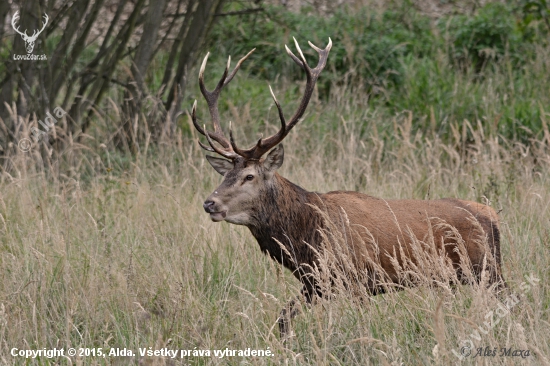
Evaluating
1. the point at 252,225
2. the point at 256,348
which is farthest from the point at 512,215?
the point at 256,348

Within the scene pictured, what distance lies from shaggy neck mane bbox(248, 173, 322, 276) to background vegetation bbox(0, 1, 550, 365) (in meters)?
0.21

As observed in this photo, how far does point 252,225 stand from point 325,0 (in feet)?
29.7

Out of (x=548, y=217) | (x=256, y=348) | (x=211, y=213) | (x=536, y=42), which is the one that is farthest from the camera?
(x=536, y=42)

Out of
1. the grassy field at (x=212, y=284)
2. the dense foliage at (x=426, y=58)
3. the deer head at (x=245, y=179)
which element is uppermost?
the dense foliage at (x=426, y=58)

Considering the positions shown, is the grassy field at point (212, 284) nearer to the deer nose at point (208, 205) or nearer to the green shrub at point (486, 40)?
the deer nose at point (208, 205)

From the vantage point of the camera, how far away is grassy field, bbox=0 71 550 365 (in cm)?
419

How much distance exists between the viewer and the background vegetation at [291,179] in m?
Answer: 4.43

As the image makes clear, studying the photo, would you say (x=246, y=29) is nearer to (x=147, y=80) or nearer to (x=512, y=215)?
(x=147, y=80)

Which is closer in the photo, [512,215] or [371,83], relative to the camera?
[512,215]

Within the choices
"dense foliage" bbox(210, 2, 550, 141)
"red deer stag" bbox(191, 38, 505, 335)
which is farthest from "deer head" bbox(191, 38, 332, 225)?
"dense foliage" bbox(210, 2, 550, 141)

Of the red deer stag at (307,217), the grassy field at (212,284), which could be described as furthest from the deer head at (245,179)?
the grassy field at (212,284)

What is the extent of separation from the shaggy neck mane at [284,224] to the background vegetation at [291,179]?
0.69ft

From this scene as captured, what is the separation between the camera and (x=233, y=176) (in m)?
5.34

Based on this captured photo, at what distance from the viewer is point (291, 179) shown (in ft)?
25.2
